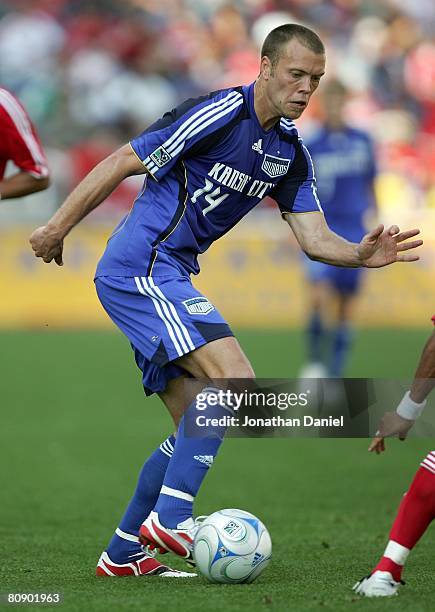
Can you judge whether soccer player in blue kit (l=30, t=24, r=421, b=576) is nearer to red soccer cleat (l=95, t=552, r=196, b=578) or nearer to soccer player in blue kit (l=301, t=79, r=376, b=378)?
red soccer cleat (l=95, t=552, r=196, b=578)

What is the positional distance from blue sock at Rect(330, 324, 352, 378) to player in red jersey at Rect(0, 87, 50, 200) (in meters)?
5.37

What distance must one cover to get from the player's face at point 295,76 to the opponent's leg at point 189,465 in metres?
1.01

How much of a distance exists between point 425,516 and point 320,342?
727 cm

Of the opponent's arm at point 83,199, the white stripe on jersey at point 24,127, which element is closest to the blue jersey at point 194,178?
the opponent's arm at point 83,199

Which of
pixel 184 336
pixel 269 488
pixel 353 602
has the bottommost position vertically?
pixel 269 488

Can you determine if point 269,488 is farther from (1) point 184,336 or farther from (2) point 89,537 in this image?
(1) point 184,336

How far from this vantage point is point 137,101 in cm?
1964

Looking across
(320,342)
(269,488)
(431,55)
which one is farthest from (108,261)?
(431,55)

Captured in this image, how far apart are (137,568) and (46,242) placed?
1483 mm

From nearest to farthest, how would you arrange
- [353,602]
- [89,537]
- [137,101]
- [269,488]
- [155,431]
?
1. [353,602]
2. [89,537]
3. [269,488]
4. [155,431]
5. [137,101]

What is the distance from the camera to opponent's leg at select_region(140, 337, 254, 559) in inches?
181

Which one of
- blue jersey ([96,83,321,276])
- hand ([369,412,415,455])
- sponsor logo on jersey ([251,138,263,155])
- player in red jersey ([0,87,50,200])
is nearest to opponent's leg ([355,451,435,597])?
hand ([369,412,415,455])

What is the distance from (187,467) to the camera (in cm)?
468

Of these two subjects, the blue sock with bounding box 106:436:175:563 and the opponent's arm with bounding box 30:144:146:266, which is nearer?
the opponent's arm with bounding box 30:144:146:266
